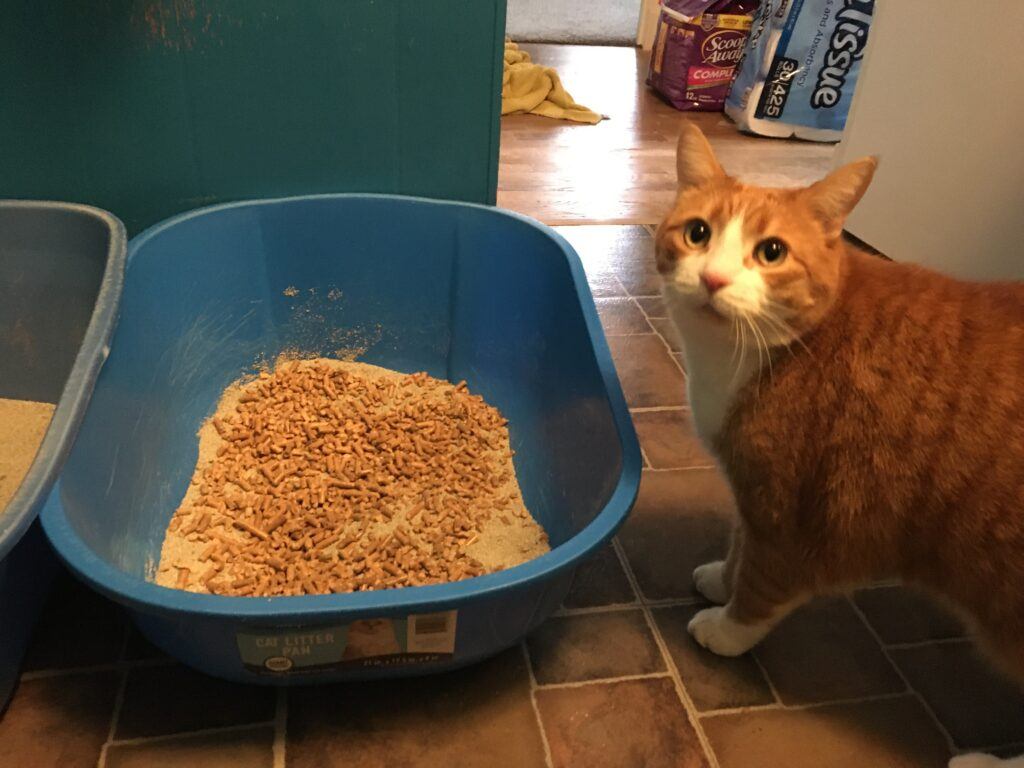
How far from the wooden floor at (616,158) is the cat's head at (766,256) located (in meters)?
1.50

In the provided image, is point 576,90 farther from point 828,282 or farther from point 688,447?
point 828,282

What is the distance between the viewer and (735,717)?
109cm

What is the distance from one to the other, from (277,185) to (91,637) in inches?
33.8

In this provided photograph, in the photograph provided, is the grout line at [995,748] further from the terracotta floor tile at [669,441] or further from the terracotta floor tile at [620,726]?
the terracotta floor tile at [669,441]

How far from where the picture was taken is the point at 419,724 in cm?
104

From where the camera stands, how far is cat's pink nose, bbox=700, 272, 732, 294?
857 millimetres

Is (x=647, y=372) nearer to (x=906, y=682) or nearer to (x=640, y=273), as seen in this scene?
(x=640, y=273)

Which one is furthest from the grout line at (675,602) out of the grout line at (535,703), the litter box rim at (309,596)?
the litter box rim at (309,596)

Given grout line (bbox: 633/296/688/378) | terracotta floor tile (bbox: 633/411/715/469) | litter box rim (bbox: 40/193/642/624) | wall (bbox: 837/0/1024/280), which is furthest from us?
wall (bbox: 837/0/1024/280)

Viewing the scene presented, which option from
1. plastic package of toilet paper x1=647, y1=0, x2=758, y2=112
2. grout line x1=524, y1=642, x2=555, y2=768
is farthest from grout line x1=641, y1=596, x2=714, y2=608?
plastic package of toilet paper x1=647, y1=0, x2=758, y2=112

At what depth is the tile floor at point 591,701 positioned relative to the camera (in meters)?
1.01

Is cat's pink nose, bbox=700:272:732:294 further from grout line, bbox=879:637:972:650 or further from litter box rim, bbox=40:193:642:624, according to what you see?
grout line, bbox=879:637:972:650

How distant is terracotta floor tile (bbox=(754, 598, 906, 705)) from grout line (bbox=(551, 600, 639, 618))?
21 centimetres

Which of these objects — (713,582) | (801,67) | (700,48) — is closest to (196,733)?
(713,582)
